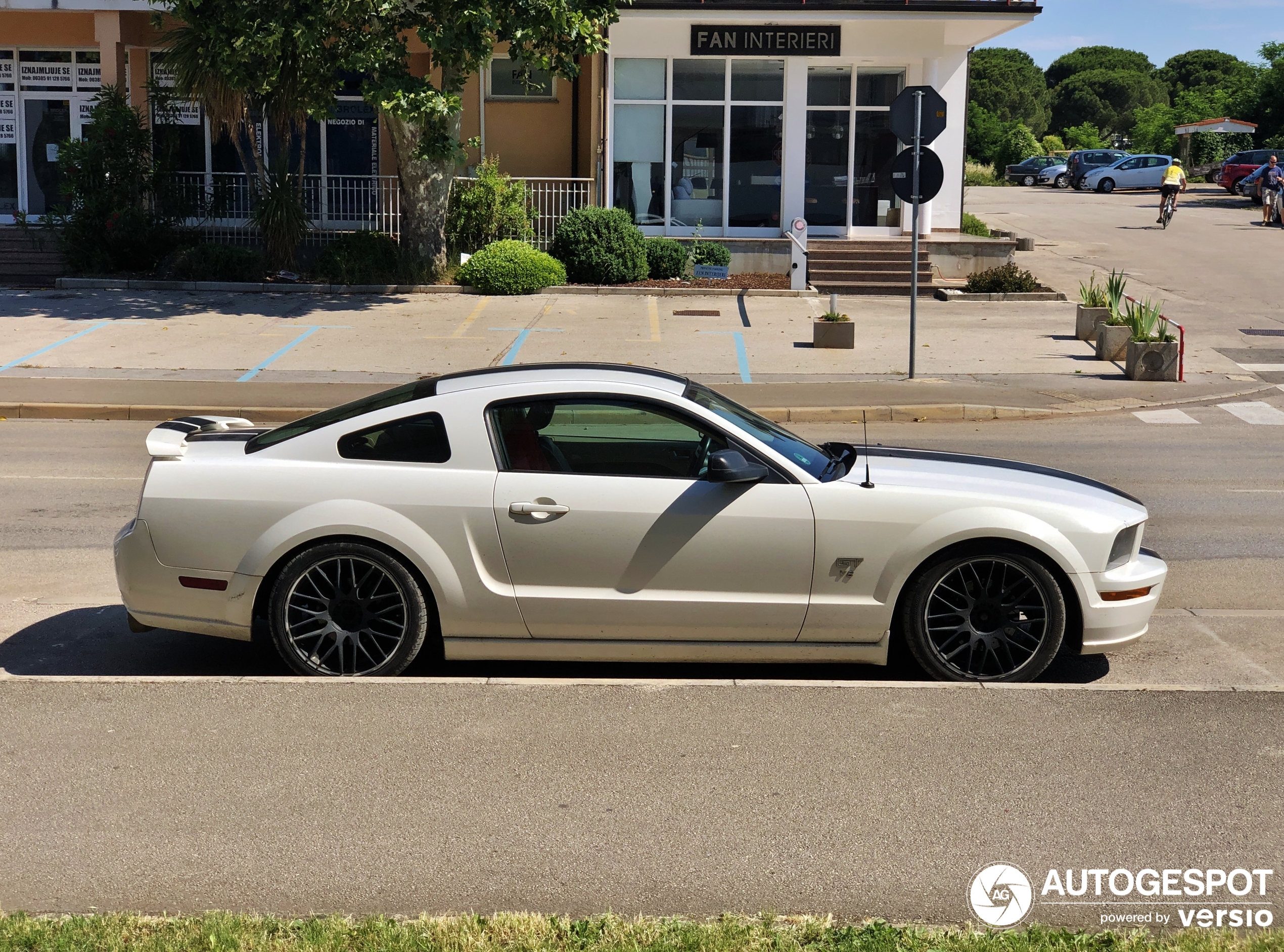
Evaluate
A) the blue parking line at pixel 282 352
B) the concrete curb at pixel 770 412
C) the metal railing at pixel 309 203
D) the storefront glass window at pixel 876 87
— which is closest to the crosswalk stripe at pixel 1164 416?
the concrete curb at pixel 770 412

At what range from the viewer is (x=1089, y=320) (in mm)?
20125

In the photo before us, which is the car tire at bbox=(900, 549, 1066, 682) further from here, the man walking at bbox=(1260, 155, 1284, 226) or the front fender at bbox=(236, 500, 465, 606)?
the man walking at bbox=(1260, 155, 1284, 226)

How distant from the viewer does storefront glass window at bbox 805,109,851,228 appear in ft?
89.6

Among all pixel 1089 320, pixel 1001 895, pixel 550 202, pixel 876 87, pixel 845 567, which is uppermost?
pixel 876 87

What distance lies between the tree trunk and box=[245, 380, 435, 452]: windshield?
16.8 meters

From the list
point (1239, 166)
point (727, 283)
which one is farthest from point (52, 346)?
point (1239, 166)

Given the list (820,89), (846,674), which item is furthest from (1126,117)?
(846,674)

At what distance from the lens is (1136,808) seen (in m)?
4.64

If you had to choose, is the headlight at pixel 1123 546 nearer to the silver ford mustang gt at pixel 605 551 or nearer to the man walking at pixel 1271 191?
the silver ford mustang gt at pixel 605 551

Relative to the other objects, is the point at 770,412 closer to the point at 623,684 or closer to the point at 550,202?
the point at 623,684

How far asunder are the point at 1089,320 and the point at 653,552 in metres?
15.8

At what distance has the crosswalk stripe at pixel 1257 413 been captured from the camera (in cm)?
1536

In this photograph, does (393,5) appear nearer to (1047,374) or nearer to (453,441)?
(1047,374)

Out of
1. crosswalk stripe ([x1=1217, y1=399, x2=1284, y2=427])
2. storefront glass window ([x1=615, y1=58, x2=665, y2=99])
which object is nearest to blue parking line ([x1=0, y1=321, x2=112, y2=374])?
storefront glass window ([x1=615, y1=58, x2=665, y2=99])
